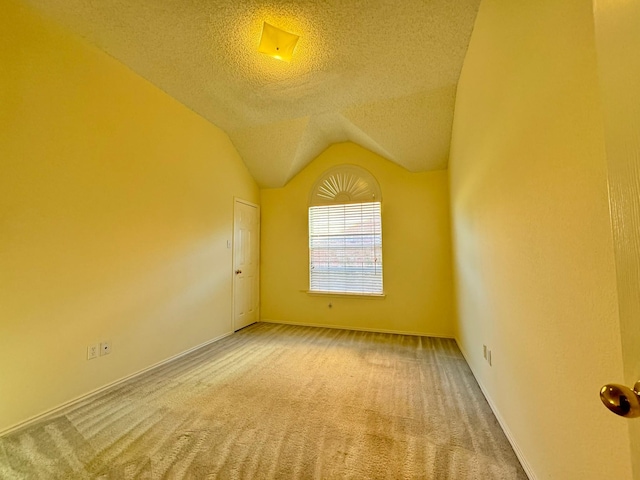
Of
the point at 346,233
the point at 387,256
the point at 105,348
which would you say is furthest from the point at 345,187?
the point at 105,348

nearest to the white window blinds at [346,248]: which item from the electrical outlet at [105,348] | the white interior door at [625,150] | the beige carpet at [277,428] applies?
the beige carpet at [277,428]

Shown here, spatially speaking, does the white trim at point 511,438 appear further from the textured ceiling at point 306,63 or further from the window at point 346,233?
the textured ceiling at point 306,63

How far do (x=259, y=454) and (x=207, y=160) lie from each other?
3.25m

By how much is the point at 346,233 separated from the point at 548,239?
3.16 meters

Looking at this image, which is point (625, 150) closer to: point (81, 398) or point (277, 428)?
point (277, 428)

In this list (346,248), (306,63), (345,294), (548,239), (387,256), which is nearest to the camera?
(548,239)

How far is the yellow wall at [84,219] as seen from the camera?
5.84ft

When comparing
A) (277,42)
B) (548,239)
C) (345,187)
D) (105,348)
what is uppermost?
(277,42)

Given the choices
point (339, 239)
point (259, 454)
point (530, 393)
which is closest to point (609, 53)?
point (530, 393)

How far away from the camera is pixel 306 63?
2.44 metres

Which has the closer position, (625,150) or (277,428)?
(625,150)

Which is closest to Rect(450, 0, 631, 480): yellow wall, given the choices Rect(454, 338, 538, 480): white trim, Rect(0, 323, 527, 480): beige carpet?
Rect(454, 338, 538, 480): white trim

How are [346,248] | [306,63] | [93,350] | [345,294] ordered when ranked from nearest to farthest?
[93,350]
[306,63]
[345,294]
[346,248]

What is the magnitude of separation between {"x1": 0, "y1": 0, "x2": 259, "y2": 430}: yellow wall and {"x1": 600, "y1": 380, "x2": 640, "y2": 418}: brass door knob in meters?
2.88
